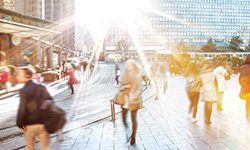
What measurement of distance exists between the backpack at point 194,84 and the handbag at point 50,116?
398 centimetres

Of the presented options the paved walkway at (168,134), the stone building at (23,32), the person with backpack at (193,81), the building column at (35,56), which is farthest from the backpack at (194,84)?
the building column at (35,56)

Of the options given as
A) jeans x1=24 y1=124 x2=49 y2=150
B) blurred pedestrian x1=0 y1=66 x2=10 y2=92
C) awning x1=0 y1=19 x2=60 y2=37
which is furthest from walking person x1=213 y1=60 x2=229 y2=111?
blurred pedestrian x1=0 y1=66 x2=10 y2=92

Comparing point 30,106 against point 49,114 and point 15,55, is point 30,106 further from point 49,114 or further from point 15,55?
point 15,55

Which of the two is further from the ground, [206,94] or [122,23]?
[122,23]

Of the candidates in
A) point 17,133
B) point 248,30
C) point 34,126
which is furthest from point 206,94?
point 248,30

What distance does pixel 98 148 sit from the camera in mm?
4520

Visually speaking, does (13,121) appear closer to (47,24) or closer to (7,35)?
(47,24)

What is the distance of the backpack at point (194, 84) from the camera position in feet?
→ 20.1

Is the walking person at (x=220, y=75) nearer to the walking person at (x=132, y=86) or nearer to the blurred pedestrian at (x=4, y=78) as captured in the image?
the walking person at (x=132, y=86)

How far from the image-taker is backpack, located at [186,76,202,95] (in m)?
6.12

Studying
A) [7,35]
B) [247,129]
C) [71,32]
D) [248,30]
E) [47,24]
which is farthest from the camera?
[248,30]

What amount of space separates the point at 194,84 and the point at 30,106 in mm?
4356

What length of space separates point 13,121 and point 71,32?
65.4 metres

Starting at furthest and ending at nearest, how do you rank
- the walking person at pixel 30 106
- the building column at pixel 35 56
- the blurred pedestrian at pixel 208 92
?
the building column at pixel 35 56 < the blurred pedestrian at pixel 208 92 < the walking person at pixel 30 106
